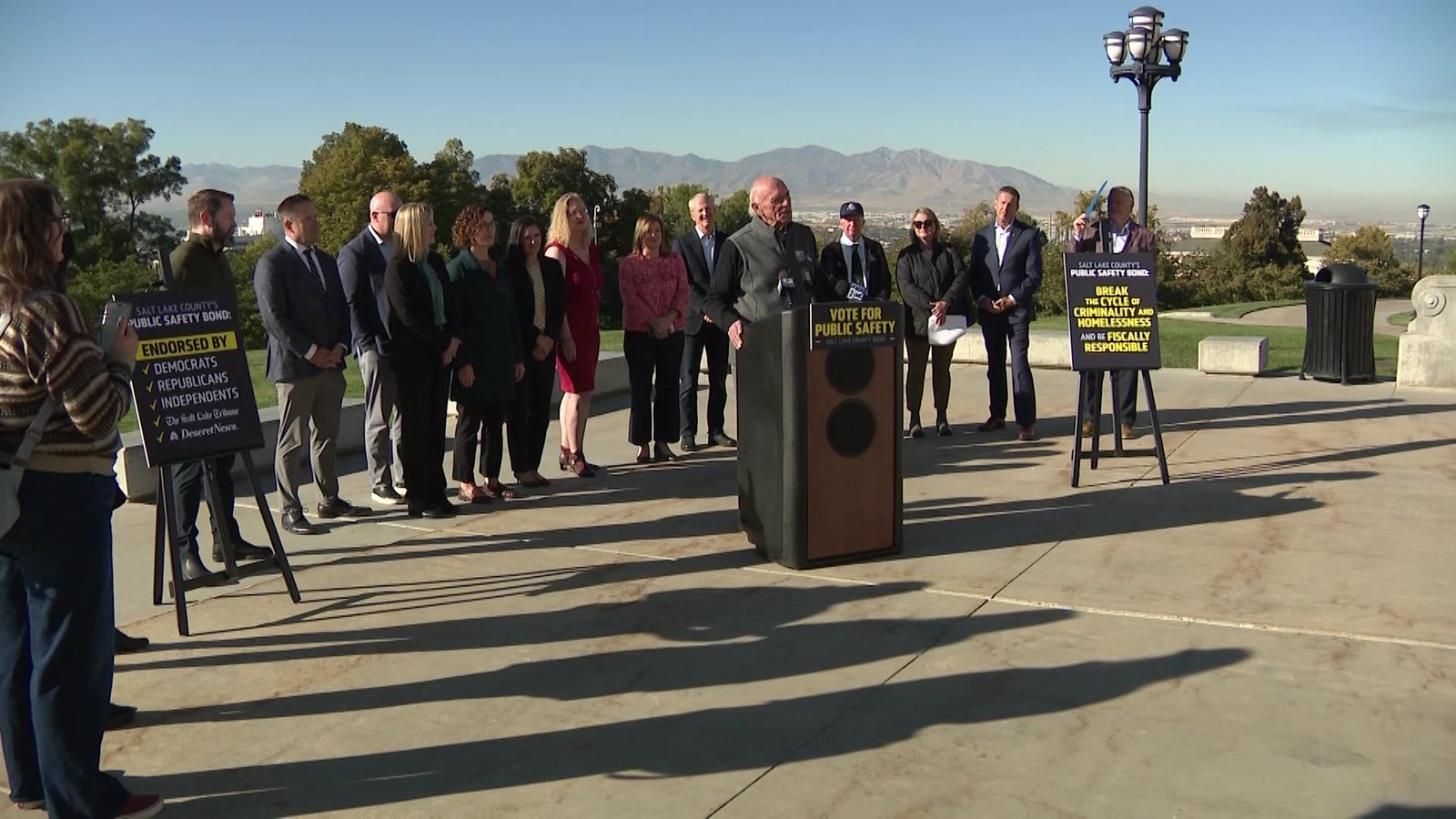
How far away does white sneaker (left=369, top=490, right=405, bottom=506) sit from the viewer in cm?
762

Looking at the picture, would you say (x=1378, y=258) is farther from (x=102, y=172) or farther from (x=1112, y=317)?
(x=102, y=172)

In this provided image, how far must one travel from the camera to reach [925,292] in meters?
9.75

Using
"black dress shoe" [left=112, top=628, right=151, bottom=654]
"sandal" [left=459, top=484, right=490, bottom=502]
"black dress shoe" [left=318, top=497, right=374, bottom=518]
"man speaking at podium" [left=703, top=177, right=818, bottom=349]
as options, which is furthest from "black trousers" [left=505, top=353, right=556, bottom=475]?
"black dress shoe" [left=112, top=628, right=151, bottom=654]

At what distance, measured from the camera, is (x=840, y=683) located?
→ 454 centimetres

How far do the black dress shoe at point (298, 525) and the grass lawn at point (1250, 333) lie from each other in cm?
890

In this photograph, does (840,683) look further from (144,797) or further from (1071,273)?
(1071,273)

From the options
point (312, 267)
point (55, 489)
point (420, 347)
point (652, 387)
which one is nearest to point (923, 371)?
point (652, 387)

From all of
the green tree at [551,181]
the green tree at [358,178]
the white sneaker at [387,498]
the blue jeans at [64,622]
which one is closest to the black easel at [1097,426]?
the white sneaker at [387,498]

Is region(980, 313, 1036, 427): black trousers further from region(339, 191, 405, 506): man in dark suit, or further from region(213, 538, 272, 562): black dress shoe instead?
region(213, 538, 272, 562): black dress shoe

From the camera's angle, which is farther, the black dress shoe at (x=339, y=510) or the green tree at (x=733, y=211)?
the green tree at (x=733, y=211)

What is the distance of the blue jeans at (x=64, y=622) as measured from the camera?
329cm

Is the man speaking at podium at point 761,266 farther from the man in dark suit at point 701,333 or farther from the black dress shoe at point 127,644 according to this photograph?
the black dress shoe at point 127,644

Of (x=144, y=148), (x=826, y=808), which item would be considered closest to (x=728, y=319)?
(x=826, y=808)

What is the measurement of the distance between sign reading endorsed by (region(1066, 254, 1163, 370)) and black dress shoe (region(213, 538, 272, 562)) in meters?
5.30
